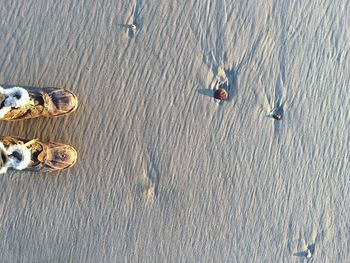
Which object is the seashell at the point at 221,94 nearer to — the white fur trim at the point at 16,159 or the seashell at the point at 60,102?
the seashell at the point at 60,102

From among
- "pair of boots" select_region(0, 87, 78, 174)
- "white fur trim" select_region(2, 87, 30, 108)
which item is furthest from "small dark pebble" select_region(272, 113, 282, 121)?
"white fur trim" select_region(2, 87, 30, 108)

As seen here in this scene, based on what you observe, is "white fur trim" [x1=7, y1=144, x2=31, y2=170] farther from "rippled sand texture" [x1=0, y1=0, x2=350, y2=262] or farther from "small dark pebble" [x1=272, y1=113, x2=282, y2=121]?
"small dark pebble" [x1=272, y1=113, x2=282, y2=121]

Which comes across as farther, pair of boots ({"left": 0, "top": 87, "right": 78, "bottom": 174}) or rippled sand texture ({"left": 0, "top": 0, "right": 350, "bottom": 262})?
rippled sand texture ({"left": 0, "top": 0, "right": 350, "bottom": 262})

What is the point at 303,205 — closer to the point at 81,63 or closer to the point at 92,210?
the point at 92,210

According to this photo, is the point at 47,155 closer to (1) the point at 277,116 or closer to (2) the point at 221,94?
(2) the point at 221,94

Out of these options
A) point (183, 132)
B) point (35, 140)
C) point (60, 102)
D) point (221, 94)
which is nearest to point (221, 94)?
point (221, 94)

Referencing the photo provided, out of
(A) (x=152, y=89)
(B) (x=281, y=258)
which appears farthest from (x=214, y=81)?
(B) (x=281, y=258)
